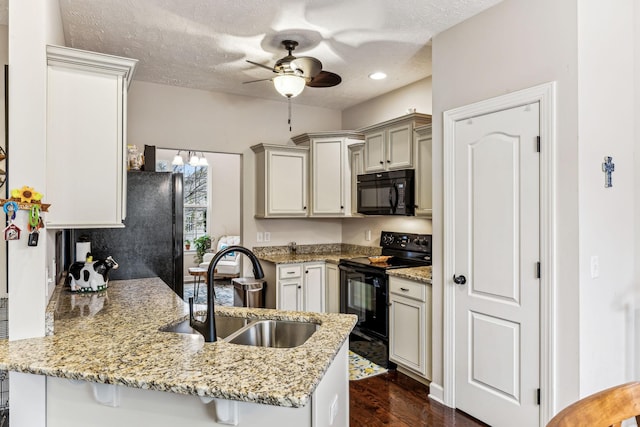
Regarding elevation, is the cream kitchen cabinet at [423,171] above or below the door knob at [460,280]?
→ above

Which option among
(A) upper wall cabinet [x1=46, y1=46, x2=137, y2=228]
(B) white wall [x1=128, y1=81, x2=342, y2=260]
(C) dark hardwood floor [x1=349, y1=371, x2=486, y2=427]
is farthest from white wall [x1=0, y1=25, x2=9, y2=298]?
(C) dark hardwood floor [x1=349, y1=371, x2=486, y2=427]

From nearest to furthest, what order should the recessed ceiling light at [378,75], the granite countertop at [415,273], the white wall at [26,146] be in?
the white wall at [26,146] < the granite countertop at [415,273] < the recessed ceiling light at [378,75]

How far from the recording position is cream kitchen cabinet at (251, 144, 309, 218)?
425 cm

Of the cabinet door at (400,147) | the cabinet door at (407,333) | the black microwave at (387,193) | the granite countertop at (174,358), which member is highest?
the cabinet door at (400,147)

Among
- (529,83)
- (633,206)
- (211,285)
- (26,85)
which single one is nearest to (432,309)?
(633,206)

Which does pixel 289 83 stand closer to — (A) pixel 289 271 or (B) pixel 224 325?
(B) pixel 224 325

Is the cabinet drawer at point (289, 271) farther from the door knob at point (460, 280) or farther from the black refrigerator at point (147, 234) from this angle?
the door knob at point (460, 280)

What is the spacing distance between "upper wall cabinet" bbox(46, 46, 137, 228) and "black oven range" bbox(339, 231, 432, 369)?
2.23 metres

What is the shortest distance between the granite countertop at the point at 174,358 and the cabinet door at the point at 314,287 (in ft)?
7.13

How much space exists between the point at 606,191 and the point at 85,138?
8.88ft

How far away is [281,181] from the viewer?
4309mm

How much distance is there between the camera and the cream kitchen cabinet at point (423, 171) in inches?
130

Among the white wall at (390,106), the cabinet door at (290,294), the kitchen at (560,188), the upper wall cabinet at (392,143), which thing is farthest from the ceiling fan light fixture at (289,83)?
the cabinet door at (290,294)

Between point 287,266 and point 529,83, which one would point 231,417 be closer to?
point 529,83
